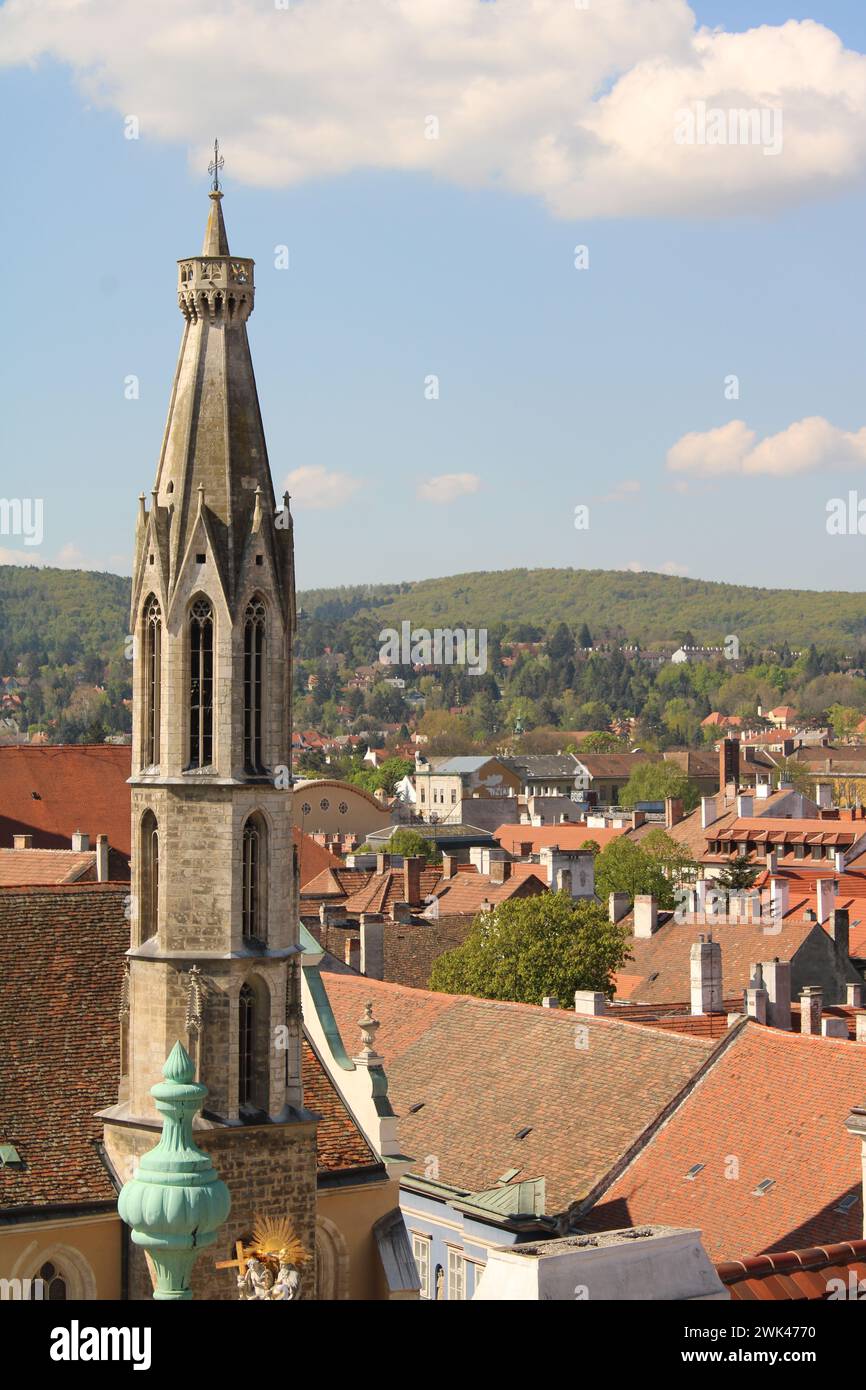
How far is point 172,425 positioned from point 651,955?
128 feet

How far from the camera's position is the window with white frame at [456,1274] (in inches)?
1318

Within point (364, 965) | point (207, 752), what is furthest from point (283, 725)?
point (364, 965)

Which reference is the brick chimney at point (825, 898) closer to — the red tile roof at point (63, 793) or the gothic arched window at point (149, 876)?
the red tile roof at point (63, 793)

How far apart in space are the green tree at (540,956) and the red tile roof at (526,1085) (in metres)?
8.19

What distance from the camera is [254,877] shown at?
80.3ft

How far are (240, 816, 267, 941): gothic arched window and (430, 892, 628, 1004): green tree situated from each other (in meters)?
26.6

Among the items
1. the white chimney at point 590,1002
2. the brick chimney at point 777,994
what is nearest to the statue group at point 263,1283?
the white chimney at point 590,1002

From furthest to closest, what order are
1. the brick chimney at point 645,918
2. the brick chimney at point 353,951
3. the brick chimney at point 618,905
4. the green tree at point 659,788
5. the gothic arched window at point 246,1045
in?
1. the green tree at point 659,788
2. the brick chimney at point 618,905
3. the brick chimney at point 645,918
4. the brick chimney at point 353,951
5. the gothic arched window at point 246,1045

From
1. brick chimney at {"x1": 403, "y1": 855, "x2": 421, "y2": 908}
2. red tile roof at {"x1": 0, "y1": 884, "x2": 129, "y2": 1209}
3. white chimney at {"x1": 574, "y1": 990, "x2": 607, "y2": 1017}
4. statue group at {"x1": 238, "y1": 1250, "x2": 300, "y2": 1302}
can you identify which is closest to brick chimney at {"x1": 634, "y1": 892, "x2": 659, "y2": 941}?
brick chimney at {"x1": 403, "y1": 855, "x2": 421, "y2": 908}

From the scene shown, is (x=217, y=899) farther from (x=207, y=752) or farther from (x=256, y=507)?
(x=256, y=507)

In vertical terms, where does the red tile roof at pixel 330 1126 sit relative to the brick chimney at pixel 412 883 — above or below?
below

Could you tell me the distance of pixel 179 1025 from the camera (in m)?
23.8
